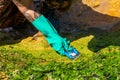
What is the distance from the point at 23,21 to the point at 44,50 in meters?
1.77

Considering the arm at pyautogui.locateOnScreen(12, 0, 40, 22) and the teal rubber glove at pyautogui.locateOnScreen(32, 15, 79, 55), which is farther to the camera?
the arm at pyautogui.locateOnScreen(12, 0, 40, 22)

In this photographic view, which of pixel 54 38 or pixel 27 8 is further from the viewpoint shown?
pixel 27 8

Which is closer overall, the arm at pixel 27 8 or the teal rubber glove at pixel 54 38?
the teal rubber glove at pixel 54 38

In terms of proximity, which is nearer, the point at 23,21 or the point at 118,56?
the point at 118,56

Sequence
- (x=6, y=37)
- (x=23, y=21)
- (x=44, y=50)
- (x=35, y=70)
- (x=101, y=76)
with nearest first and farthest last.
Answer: (x=101, y=76), (x=35, y=70), (x=44, y=50), (x=6, y=37), (x=23, y=21)

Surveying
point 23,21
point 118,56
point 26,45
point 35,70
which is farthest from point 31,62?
point 23,21

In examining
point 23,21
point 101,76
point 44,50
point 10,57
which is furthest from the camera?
point 23,21

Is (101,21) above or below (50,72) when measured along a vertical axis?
below

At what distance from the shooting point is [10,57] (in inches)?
321

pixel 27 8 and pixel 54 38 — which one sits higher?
pixel 27 8

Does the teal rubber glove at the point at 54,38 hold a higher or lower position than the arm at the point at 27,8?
lower

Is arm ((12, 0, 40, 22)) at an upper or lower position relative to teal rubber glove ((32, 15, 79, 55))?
upper

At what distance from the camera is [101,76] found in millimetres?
6918

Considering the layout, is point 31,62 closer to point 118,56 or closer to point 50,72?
point 50,72
